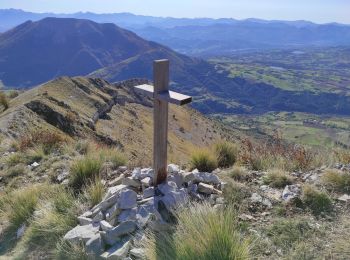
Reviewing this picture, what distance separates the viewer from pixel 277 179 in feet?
23.6

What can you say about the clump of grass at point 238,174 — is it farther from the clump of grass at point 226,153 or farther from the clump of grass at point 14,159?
the clump of grass at point 14,159

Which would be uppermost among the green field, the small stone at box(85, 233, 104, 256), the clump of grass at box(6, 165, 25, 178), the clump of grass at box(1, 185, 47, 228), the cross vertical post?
the cross vertical post

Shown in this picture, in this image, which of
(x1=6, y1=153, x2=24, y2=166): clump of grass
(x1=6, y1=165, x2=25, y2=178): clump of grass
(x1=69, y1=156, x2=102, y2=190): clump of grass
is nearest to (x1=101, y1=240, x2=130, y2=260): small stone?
(x1=69, y1=156, x2=102, y2=190): clump of grass

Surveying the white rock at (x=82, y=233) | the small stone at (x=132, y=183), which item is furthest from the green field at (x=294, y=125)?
the white rock at (x=82, y=233)

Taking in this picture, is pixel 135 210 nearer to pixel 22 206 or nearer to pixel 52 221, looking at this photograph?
pixel 52 221

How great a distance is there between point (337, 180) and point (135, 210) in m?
3.54

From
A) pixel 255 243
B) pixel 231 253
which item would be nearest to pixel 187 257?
pixel 231 253

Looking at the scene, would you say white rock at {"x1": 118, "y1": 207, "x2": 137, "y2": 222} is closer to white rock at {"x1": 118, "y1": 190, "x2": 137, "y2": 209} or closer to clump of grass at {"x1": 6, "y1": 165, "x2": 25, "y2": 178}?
white rock at {"x1": 118, "y1": 190, "x2": 137, "y2": 209}

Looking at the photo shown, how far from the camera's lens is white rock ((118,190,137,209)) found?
6.11 meters

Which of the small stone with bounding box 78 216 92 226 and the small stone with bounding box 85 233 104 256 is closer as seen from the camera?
the small stone with bounding box 85 233 104 256

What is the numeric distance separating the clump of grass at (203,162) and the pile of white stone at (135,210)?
3.75 ft

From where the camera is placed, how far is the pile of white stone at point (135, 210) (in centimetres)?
544

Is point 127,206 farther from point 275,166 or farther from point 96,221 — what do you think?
point 275,166

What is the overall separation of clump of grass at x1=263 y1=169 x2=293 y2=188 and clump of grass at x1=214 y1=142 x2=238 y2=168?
5.49 ft
